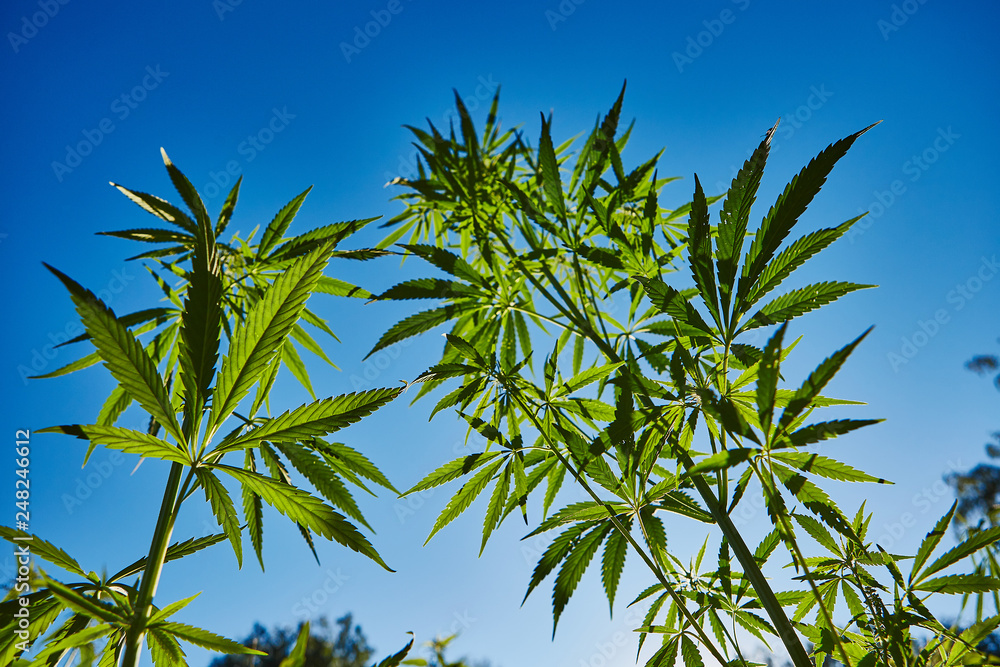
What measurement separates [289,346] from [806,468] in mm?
1548

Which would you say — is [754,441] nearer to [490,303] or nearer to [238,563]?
[238,563]

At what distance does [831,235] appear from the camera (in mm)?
943

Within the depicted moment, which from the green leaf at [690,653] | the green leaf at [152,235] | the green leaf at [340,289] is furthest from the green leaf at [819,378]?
the green leaf at [152,235]

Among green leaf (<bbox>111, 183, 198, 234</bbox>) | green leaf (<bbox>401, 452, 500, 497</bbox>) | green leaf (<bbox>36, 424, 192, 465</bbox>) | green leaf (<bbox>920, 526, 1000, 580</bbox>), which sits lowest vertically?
green leaf (<bbox>920, 526, 1000, 580</bbox>)

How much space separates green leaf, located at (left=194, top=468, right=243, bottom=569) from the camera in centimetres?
78

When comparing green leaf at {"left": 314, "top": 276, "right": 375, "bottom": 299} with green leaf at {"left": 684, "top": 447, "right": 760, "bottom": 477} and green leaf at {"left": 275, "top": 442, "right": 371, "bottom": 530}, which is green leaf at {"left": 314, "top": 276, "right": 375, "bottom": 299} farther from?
green leaf at {"left": 684, "top": 447, "right": 760, "bottom": 477}

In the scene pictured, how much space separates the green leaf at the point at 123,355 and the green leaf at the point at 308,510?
4.6 inches

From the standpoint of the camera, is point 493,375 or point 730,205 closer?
point 730,205

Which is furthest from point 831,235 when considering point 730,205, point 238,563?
point 238,563

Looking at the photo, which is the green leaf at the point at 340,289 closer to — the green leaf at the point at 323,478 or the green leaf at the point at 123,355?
the green leaf at the point at 323,478

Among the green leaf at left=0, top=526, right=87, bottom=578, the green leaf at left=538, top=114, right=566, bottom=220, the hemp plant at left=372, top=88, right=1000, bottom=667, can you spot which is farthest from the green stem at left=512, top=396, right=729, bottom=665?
the green leaf at left=0, top=526, right=87, bottom=578

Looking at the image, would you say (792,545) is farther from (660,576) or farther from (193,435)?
(193,435)

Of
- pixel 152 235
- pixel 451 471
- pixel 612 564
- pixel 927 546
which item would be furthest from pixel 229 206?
pixel 927 546

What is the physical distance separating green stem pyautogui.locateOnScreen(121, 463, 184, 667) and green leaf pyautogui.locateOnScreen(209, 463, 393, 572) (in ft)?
0.25
